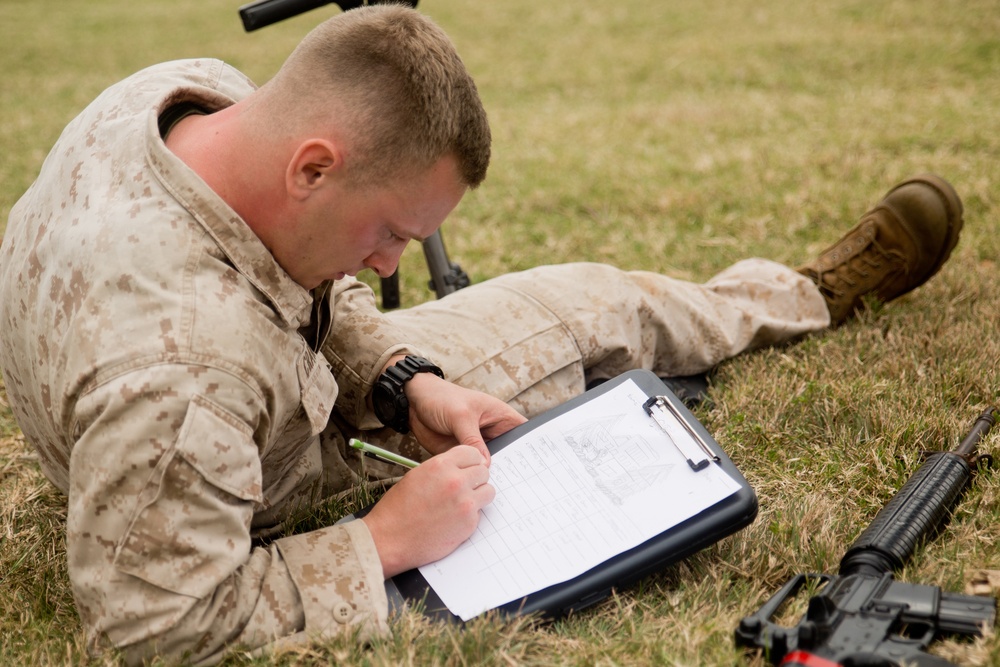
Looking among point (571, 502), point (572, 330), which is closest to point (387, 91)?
point (571, 502)

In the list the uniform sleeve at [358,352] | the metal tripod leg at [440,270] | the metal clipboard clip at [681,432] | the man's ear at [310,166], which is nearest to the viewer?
the man's ear at [310,166]

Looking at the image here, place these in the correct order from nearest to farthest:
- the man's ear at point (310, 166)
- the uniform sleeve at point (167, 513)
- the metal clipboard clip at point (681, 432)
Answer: the uniform sleeve at point (167, 513), the man's ear at point (310, 166), the metal clipboard clip at point (681, 432)

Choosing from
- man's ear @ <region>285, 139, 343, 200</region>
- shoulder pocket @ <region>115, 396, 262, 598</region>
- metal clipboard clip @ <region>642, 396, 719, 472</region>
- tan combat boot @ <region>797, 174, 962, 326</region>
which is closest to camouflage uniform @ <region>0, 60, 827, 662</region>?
shoulder pocket @ <region>115, 396, 262, 598</region>

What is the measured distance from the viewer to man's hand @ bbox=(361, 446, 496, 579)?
5.63 feet

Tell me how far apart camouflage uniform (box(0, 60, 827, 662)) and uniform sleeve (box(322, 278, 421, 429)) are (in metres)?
0.21

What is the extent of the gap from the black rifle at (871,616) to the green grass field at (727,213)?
0.20 feet

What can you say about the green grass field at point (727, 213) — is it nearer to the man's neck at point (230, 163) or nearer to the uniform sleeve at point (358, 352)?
the uniform sleeve at point (358, 352)

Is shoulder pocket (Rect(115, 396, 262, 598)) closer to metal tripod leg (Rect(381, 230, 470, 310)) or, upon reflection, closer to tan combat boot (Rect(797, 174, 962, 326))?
metal tripod leg (Rect(381, 230, 470, 310))

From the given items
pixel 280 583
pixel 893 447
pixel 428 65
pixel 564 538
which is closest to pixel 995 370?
pixel 893 447

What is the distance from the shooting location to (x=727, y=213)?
14.1 feet

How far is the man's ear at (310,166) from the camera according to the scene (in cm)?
156

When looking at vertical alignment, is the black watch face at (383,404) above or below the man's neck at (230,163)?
below

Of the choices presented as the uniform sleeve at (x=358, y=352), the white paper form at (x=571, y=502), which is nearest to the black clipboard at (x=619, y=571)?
the white paper form at (x=571, y=502)

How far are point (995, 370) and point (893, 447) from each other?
1.61ft
